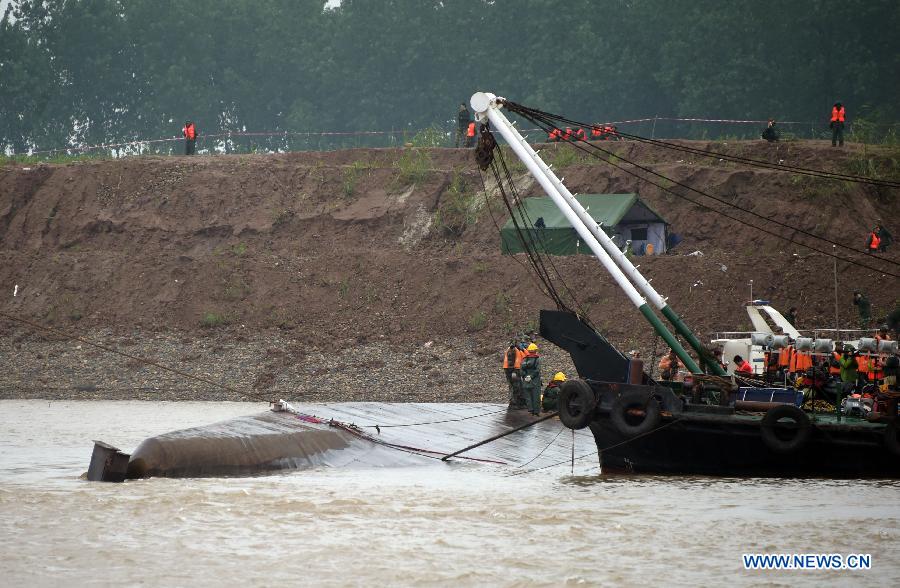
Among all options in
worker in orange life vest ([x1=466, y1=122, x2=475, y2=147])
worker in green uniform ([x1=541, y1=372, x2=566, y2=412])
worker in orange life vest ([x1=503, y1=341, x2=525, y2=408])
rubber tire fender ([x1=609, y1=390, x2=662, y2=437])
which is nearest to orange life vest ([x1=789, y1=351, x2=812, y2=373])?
rubber tire fender ([x1=609, y1=390, x2=662, y2=437])

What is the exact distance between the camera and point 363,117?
8006cm

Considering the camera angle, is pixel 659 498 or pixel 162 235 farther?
pixel 162 235

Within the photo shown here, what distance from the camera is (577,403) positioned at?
23.3 metres

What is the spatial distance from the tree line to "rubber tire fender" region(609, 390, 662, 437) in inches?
1882

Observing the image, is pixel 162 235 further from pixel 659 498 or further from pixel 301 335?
pixel 659 498

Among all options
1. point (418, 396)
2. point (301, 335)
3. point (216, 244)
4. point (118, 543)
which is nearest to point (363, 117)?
point (216, 244)

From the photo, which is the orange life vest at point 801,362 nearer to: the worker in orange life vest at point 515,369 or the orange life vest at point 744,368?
the orange life vest at point 744,368

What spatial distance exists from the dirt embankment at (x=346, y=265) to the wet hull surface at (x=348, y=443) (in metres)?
10.3

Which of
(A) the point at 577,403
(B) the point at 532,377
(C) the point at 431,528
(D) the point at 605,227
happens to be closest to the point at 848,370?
(A) the point at 577,403

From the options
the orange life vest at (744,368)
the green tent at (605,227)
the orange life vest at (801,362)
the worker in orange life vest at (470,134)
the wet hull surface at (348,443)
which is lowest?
the wet hull surface at (348,443)

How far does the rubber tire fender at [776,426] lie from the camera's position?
72.6ft

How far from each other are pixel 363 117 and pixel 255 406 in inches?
1704

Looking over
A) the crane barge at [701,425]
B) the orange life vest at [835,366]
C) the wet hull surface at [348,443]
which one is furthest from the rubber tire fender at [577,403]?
the orange life vest at [835,366]

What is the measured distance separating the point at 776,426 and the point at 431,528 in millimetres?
7339
